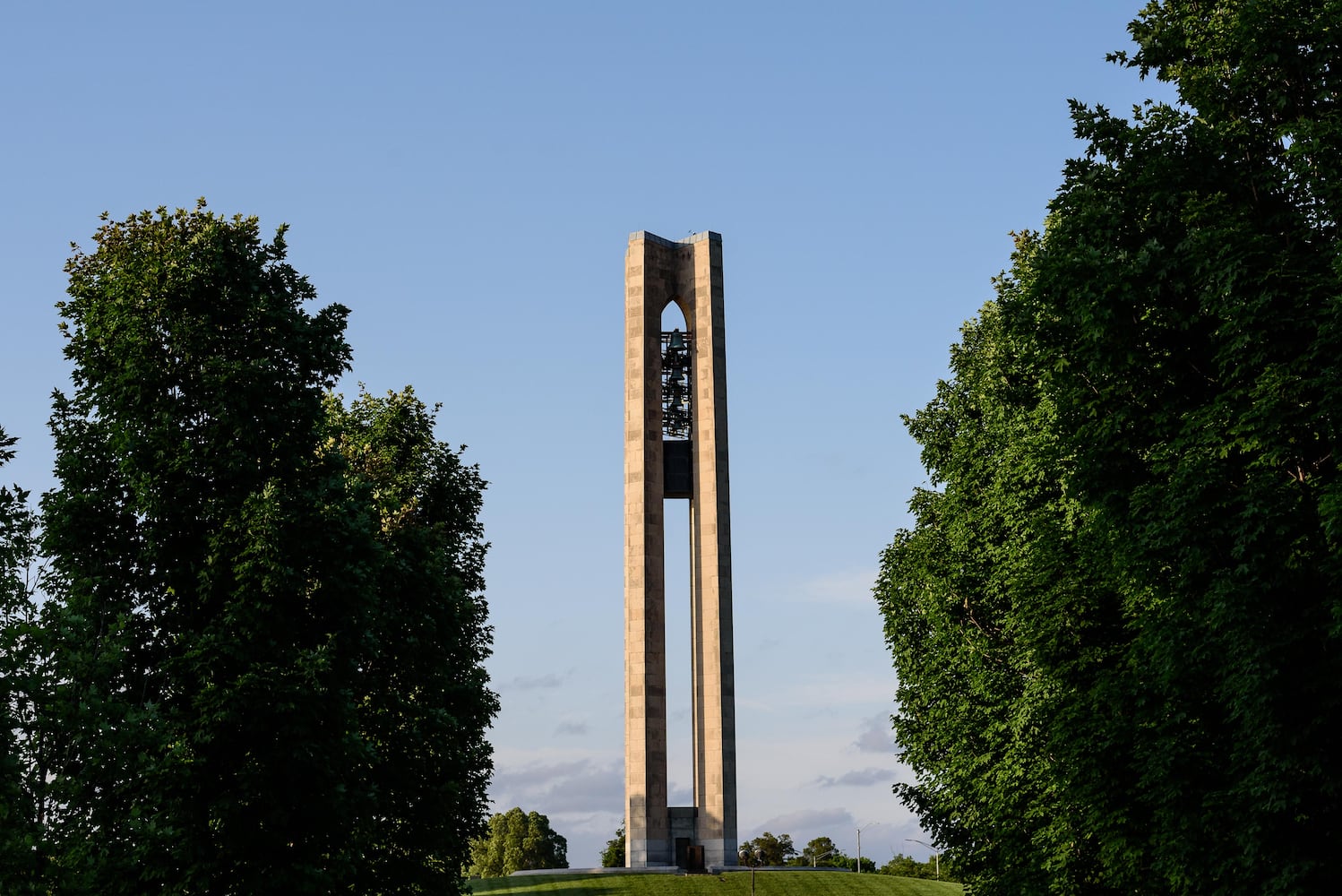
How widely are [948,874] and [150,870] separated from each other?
22059mm

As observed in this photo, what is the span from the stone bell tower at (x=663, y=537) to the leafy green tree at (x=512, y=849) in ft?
146

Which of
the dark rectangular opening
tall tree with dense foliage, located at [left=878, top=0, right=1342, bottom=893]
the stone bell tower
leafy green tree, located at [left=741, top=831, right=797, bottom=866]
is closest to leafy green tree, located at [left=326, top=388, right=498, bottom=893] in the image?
tall tree with dense foliage, located at [left=878, top=0, right=1342, bottom=893]

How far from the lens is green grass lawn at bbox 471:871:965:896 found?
57.6 m

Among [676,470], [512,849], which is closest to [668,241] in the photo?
[676,470]

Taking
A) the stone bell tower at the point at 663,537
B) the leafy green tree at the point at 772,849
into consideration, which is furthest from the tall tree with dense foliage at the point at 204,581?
the leafy green tree at the point at 772,849

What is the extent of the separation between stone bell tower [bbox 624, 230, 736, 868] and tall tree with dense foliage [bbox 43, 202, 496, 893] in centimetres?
3447

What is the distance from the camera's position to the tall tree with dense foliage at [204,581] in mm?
22391

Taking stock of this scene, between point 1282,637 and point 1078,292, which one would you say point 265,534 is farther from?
point 1282,637

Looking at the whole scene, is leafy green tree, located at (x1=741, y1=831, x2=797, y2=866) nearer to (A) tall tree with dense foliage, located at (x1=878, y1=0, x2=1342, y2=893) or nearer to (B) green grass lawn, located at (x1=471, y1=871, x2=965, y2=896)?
(B) green grass lawn, located at (x1=471, y1=871, x2=965, y2=896)

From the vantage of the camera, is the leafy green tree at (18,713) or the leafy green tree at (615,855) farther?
the leafy green tree at (615,855)

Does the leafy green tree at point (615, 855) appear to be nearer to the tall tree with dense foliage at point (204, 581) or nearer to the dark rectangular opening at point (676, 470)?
the dark rectangular opening at point (676, 470)

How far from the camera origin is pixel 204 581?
2430 centimetres

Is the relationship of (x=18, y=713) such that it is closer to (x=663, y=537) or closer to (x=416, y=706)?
(x=416, y=706)

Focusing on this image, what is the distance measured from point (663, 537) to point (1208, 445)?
44.9 meters
